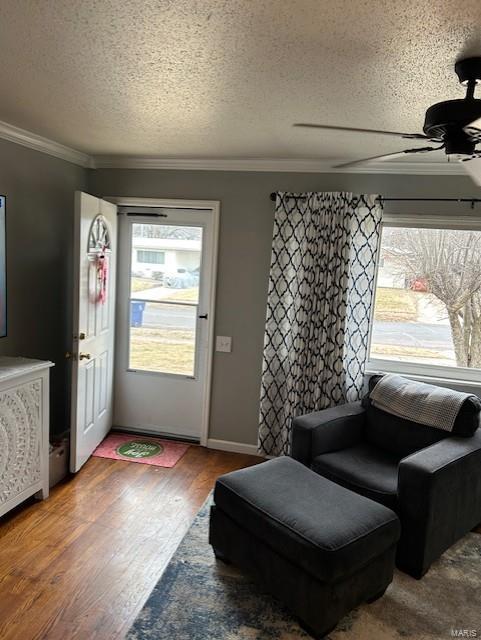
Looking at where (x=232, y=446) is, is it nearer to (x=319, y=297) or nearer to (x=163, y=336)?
(x=163, y=336)

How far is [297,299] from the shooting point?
3.56m

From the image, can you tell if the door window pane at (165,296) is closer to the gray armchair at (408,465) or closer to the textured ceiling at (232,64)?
the textured ceiling at (232,64)

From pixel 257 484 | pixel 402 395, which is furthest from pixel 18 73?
pixel 402 395

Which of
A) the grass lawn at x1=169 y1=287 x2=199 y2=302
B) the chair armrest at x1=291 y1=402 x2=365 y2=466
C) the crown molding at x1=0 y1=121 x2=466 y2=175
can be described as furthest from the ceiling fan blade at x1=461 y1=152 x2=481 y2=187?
the grass lawn at x1=169 y1=287 x2=199 y2=302

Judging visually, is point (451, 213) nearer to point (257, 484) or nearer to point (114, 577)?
point (257, 484)

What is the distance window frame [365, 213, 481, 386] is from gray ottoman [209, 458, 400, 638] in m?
1.39

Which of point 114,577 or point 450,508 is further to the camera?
point 450,508

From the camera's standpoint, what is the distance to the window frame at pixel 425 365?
3.33 meters

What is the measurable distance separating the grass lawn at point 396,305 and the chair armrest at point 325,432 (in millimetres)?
823

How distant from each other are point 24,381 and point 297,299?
193 centimetres

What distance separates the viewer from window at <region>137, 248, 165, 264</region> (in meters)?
3.91

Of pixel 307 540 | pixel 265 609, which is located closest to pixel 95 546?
pixel 265 609

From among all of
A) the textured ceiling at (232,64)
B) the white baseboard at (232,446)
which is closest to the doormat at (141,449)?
the white baseboard at (232,446)

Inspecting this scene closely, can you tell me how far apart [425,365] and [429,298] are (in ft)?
1.63
